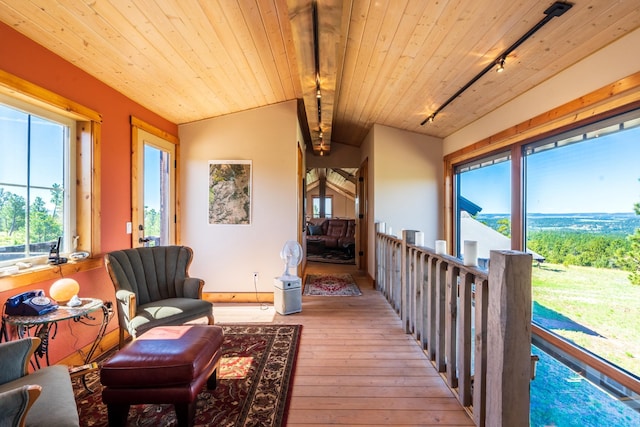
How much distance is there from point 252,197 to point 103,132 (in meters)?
1.82

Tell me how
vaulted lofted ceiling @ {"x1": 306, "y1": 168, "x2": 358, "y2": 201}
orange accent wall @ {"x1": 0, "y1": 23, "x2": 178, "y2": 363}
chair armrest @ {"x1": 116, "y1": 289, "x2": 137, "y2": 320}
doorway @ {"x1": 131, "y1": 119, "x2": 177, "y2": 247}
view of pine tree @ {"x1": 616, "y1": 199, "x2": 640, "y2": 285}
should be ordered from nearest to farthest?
orange accent wall @ {"x1": 0, "y1": 23, "x2": 178, "y2": 363}
view of pine tree @ {"x1": 616, "y1": 199, "x2": 640, "y2": 285}
chair armrest @ {"x1": 116, "y1": 289, "x2": 137, "y2": 320}
doorway @ {"x1": 131, "y1": 119, "x2": 177, "y2": 247}
vaulted lofted ceiling @ {"x1": 306, "y1": 168, "x2": 358, "y2": 201}

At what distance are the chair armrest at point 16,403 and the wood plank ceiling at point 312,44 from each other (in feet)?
6.99

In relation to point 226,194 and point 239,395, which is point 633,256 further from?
point 226,194

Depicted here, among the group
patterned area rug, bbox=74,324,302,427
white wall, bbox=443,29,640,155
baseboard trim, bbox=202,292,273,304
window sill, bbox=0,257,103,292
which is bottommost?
patterned area rug, bbox=74,324,302,427

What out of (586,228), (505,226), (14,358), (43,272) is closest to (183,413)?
(14,358)

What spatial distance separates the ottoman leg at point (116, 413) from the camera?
1.63m

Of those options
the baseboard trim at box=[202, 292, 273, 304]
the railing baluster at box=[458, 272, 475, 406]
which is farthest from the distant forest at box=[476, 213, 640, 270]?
the baseboard trim at box=[202, 292, 273, 304]

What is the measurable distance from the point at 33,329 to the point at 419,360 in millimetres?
2965

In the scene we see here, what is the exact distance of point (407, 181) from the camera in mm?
4879

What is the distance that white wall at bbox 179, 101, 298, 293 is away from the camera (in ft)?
13.4

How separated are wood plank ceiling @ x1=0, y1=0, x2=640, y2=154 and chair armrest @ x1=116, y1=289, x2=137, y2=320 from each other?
1.93 metres

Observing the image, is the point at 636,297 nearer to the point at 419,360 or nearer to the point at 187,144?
the point at 419,360

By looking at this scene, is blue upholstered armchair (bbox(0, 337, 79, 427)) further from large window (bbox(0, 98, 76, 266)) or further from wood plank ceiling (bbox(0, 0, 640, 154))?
wood plank ceiling (bbox(0, 0, 640, 154))

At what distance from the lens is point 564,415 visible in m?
2.10
